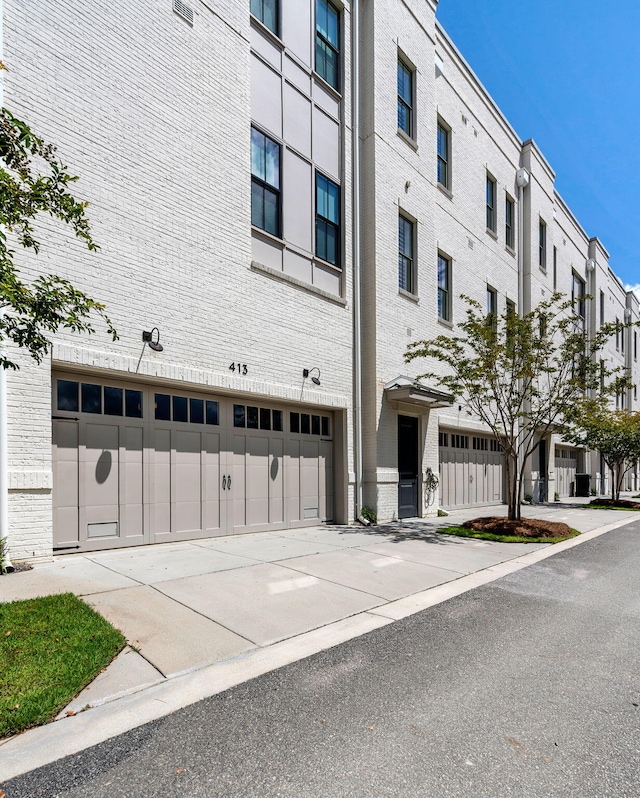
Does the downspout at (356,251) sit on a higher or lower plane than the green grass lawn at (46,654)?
higher

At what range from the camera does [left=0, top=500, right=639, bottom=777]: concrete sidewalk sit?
359 centimetres

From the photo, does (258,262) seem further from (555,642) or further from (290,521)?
(555,642)

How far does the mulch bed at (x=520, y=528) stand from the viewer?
37.4 ft

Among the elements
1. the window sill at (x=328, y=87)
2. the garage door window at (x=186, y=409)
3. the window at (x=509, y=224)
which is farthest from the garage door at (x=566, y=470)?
the garage door window at (x=186, y=409)

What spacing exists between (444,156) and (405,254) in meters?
5.02

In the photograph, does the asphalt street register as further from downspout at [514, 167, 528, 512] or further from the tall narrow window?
downspout at [514, 167, 528, 512]

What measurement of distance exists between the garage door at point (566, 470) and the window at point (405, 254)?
15918 mm

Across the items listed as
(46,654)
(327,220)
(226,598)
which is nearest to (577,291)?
(327,220)

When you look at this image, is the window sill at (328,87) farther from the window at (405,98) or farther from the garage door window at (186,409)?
the garage door window at (186,409)

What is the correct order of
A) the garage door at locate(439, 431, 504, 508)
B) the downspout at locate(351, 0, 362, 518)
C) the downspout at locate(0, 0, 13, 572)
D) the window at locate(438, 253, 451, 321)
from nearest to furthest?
the downspout at locate(0, 0, 13, 572)
the downspout at locate(351, 0, 362, 518)
the window at locate(438, 253, 451, 321)
the garage door at locate(439, 431, 504, 508)

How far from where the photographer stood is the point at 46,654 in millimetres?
3992

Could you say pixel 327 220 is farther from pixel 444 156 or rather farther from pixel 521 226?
pixel 521 226

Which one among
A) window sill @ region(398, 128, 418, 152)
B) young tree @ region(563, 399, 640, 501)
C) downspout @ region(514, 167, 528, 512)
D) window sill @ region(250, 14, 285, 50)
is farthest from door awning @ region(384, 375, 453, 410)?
downspout @ region(514, 167, 528, 512)

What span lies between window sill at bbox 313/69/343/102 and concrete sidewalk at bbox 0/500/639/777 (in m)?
10.6
